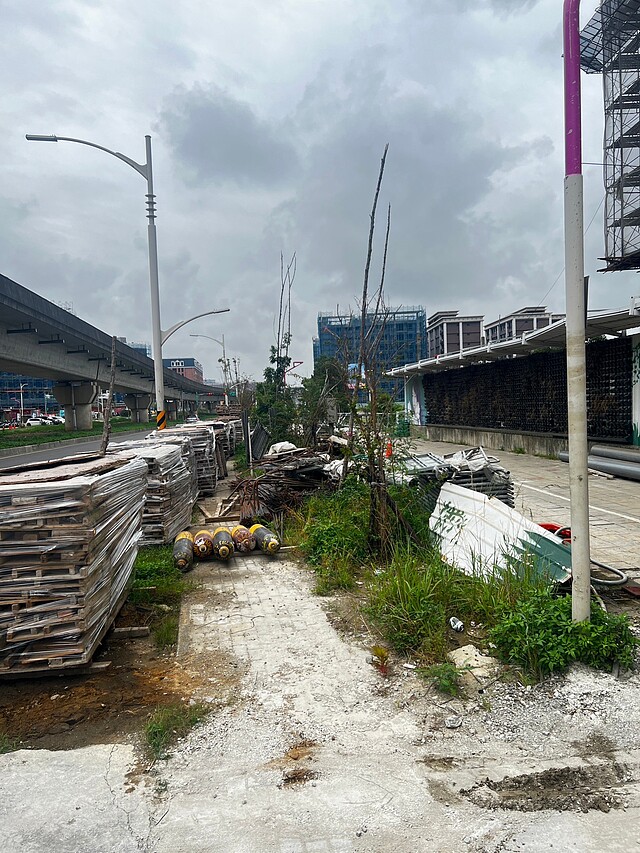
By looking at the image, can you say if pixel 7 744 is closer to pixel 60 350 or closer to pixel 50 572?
pixel 50 572

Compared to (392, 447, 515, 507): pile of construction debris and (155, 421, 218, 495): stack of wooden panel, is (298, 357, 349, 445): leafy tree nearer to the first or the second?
(155, 421, 218, 495): stack of wooden panel

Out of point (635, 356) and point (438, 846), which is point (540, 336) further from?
point (438, 846)

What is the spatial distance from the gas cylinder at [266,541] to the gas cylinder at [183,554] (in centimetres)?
86

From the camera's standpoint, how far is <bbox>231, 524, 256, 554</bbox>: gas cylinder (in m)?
7.41

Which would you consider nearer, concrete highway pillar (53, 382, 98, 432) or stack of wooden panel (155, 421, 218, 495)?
stack of wooden panel (155, 421, 218, 495)

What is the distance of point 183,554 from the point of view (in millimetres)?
6879

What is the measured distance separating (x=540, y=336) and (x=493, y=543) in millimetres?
11500

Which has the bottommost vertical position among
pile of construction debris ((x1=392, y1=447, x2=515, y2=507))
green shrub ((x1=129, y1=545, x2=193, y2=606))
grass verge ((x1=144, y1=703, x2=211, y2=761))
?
grass verge ((x1=144, y1=703, x2=211, y2=761))

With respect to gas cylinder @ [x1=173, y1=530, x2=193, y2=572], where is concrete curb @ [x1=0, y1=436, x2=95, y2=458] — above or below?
above

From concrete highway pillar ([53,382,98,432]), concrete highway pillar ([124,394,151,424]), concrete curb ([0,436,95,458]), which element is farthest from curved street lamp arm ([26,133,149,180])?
concrete highway pillar ([124,394,151,424])

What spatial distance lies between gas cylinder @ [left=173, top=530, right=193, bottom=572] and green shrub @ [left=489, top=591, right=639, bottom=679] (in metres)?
3.92

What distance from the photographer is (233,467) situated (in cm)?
1792

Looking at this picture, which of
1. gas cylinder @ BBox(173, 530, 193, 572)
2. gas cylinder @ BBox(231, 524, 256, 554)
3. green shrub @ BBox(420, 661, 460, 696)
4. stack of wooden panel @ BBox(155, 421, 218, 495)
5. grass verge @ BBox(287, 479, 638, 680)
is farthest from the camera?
stack of wooden panel @ BBox(155, 421, 218, 495)

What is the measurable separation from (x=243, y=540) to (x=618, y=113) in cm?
2700
